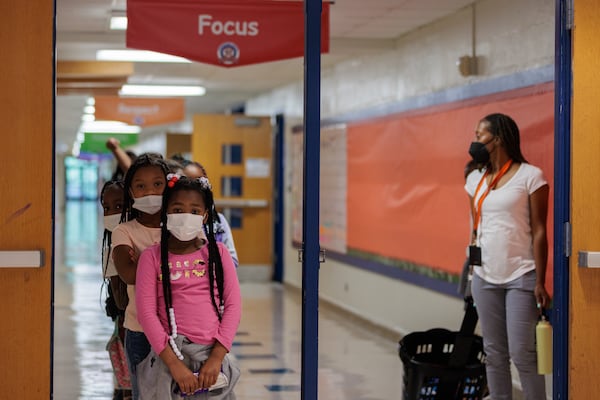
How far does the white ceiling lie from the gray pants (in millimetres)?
2746

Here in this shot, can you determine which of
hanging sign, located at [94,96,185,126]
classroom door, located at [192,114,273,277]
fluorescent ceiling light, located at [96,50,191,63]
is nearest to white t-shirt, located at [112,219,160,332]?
fluorescent ceiling light, located at [96,50,191,63]

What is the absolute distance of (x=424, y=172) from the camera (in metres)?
8.02

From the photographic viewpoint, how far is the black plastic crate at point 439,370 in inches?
209

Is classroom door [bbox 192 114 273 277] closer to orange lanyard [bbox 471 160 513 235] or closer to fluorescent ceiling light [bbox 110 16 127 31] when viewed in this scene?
fluorescent ceiling light [bbox 110 16 127 31]

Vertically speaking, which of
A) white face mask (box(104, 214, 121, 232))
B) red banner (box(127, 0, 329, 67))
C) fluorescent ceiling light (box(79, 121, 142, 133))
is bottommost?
white face mask (box(104, 214, 121, 232))

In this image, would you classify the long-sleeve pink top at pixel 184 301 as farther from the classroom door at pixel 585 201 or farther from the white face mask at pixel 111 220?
the classroom door at pixel 585 201

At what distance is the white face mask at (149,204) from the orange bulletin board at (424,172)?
2815 millimetres

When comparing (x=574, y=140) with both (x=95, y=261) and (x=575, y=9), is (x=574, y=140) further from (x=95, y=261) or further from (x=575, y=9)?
(x=95, y=261)

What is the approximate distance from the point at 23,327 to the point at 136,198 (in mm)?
661

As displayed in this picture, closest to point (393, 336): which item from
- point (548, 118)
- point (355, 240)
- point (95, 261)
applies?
point (355, 240)

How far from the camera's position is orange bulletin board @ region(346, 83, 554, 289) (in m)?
6.08

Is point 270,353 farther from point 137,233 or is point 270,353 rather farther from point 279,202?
point 279,202

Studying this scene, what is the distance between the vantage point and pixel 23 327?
148 inches

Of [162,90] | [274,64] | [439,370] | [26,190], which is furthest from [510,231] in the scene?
[162,90]
